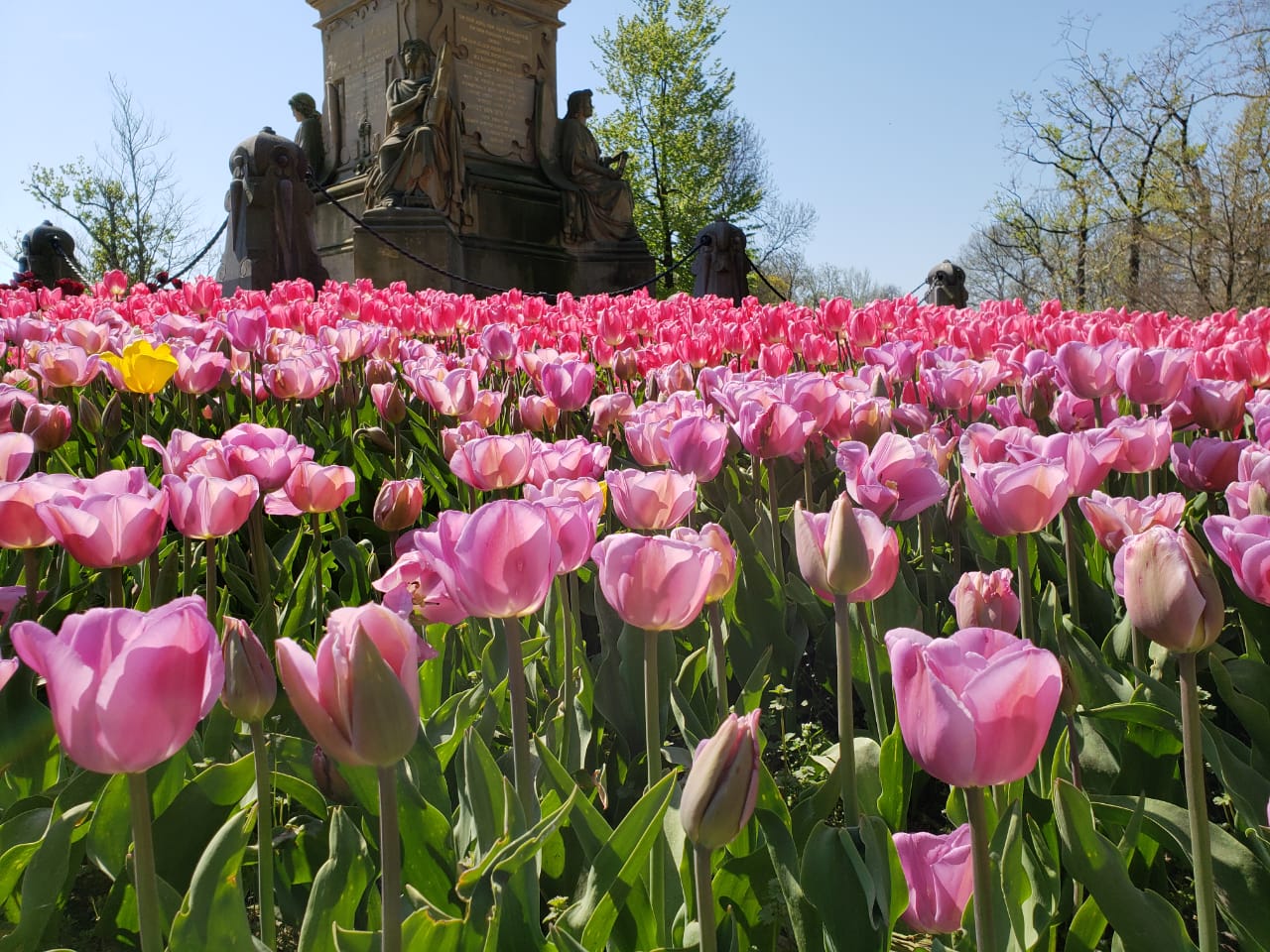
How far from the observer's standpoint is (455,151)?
1609cm

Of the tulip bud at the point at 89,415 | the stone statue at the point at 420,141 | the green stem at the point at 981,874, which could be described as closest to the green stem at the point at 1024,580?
the green stem at the point at 981,874

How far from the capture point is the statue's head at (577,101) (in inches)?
728

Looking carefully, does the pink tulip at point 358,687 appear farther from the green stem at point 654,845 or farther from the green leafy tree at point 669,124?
the green leafy tree at point 669,124

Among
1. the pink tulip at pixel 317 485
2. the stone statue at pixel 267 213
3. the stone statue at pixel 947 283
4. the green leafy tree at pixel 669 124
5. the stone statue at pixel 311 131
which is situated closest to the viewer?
the pink tulip at pixel 317 485

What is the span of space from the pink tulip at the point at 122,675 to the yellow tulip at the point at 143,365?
214 centimetres

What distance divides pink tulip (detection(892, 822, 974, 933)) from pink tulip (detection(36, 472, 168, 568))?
3.05ft

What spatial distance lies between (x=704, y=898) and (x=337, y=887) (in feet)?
1.36

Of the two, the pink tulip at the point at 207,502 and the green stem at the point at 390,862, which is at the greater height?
the pink tulip at the point at 207,502

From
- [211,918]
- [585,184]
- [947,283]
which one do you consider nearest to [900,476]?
[211,918]

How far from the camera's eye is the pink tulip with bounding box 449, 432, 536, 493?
1659 mm

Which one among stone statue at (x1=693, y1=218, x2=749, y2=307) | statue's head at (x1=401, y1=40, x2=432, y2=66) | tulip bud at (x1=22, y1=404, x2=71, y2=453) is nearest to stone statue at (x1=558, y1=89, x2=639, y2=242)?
statue's head at (x1=401, y1=40, x2=432, y2=66)

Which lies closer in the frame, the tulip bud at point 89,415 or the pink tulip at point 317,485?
the pink tulip at point 317,485

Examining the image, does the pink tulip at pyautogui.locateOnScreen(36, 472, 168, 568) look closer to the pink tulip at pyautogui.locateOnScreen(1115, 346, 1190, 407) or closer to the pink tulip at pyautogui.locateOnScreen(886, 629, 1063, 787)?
the pink tulip at pyautogui.locateOnScreen(886, 629, 1063, 787)

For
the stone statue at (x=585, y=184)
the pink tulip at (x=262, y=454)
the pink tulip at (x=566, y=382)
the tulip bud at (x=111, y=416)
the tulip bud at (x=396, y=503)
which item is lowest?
Answer: the tulip bud at (x=396, y=503)
